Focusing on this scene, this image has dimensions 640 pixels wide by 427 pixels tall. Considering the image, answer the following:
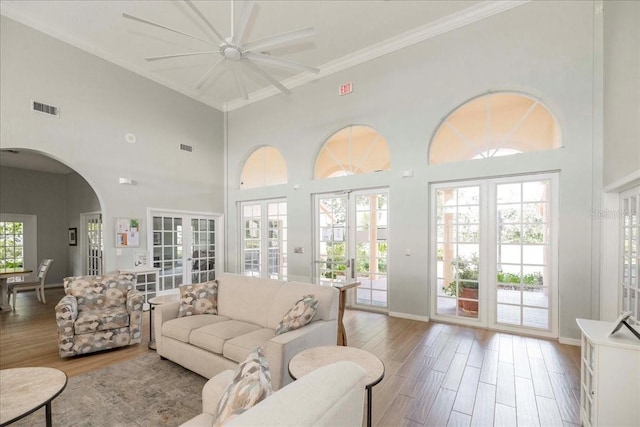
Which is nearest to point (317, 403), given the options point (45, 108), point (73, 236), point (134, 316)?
point (134, 316)

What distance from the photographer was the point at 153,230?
5.91 meters

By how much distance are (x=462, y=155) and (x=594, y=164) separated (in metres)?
1.52

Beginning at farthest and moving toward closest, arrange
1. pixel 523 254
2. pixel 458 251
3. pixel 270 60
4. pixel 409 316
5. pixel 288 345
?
1. pixel 409 316
2. pixel 458 251
3. pixel 523 254
4. pixel 270 60
5. pixel 288 345

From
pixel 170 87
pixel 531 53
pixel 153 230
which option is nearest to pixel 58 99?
pixel 170 87

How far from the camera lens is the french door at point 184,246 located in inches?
238

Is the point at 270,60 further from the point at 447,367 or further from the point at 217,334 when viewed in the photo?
the point at 447,367

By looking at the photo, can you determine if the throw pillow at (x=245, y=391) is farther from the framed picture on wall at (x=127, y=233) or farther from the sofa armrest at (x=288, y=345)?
the framed picture on wall at (x=127, y=233)

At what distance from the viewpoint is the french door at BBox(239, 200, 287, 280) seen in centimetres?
652

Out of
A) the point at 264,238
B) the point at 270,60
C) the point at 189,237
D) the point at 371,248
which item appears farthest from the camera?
the point at 264,238

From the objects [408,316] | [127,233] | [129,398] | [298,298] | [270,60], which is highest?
[270,60]

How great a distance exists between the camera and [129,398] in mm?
2525

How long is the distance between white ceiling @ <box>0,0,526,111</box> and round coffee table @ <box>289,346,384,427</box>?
137 inches

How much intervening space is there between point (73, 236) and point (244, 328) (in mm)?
8501

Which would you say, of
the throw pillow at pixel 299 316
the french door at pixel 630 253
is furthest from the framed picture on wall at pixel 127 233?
the french door at pixel 630 253
